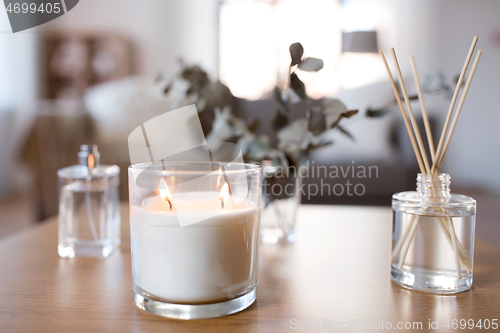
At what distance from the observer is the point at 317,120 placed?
0.53 metres

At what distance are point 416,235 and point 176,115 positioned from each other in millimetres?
382

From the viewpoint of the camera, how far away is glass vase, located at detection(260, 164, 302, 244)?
0.63 metres

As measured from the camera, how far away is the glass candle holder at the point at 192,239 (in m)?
0.33

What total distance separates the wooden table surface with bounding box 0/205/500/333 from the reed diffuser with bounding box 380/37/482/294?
0.06 ft

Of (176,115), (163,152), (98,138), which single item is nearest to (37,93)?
(98,138)

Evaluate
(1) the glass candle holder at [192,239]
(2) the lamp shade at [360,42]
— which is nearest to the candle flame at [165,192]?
(1) the glass candle holder at [192,239]

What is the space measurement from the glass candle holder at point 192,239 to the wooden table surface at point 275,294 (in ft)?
0.05

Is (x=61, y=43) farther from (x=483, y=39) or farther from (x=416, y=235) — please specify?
(x=416, y=235)

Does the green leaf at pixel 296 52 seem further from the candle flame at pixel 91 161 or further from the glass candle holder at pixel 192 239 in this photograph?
the candle flame at pixel 91 161

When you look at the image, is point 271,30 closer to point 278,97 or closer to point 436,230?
point 278,97

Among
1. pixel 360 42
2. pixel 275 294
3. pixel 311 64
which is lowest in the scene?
pixel 275 294

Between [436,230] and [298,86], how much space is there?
217 millimetres

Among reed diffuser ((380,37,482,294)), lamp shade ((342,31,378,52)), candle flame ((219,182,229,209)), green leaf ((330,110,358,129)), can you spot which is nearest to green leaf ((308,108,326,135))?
green leaf ((330,110,358,129))

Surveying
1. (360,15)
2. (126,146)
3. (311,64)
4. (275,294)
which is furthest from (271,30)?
(275,294)
